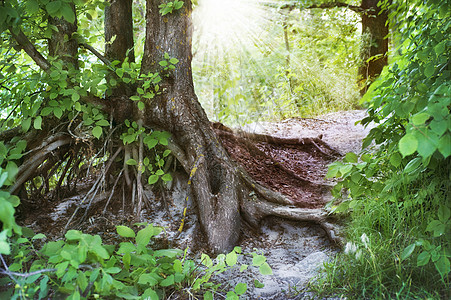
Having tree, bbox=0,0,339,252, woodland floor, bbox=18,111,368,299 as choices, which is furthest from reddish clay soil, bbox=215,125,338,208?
tree, bbox=0,0,339,252

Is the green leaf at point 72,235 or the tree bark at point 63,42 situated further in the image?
the tree bark at point 63,42

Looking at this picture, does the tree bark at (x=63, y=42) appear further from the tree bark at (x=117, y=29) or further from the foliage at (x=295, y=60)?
the foliage at (x=295, y=60)

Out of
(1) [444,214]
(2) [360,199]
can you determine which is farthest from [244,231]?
(1) [444,214]

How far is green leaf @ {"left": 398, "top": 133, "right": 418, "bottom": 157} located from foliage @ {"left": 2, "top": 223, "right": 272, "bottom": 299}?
1.13m

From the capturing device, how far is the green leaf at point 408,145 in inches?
54.8

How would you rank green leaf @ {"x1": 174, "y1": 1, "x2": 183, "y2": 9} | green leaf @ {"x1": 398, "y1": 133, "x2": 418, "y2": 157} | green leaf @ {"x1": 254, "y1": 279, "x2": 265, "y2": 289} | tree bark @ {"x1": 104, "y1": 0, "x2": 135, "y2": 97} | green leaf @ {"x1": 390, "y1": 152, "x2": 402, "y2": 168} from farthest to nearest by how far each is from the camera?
tree bark @ {"x1": 104, "y1": 0, "x2": 135, "y2": 97}, green leaf @ {"x1": 174, "y1": 1, "x2": 183, "y2": 9}, green leaf @ {"x1": 254, "y1": 279, "x2": 265, "y2": 289}, green leaf @ {"x1": 390, "y1": 152, "x2": 402, "y2": 168}, green leaf @ {"x1": 398, "y1": 133, "x2": 418, "y2": 157}

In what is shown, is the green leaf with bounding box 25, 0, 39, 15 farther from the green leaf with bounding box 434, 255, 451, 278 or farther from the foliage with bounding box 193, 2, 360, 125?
the foliage with bounding box 193, 2, 360, 125

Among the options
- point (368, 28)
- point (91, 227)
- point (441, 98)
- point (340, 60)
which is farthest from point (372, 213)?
point (340, 60)

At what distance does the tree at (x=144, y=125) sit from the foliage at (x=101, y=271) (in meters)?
0.88

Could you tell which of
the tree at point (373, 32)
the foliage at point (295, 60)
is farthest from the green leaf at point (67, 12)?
the tree at point (373, 32)

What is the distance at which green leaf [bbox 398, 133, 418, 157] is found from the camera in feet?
4.57

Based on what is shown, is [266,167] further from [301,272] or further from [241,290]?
[241,290]

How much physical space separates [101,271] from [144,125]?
5.49 feet

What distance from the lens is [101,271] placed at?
5.99 feet
